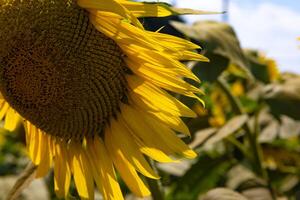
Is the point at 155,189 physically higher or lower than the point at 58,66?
lower

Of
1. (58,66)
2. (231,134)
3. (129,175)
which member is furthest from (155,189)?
(231,134)

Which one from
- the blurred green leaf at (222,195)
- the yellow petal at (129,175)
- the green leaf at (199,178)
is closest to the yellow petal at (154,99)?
the yellow petal at (129,175)

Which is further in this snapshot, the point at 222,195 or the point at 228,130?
the point at 228,130

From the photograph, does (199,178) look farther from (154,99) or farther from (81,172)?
(154,99)

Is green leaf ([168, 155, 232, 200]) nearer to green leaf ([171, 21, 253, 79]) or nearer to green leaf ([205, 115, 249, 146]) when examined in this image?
green leaf ([205, 115, 249, 146])

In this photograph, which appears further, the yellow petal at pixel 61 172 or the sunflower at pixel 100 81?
the yellow petal at pixel 61 172

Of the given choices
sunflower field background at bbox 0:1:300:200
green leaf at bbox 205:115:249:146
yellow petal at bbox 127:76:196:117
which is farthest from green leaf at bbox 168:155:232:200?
yellow petal at bbox 127:76:196:117

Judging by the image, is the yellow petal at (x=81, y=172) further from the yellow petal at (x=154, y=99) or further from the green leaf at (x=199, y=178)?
the green leaf at (x=199, y=178)
